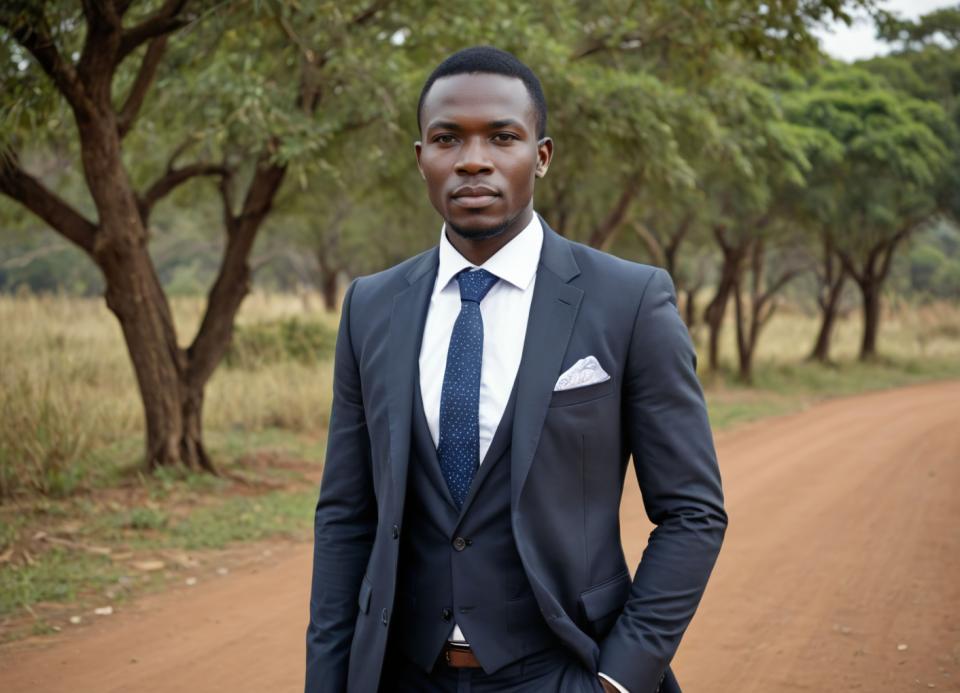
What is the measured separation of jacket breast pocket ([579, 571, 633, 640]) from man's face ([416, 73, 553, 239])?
83 centimetres

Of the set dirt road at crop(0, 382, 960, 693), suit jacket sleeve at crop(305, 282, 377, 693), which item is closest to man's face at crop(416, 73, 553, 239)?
suit jacket sleeve at crop(305, 282, 377, 693)

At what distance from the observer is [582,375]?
84.7 inches

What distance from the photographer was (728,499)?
29.9 ft

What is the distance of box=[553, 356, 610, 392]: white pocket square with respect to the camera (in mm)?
2141

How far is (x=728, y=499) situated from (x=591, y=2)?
714cm

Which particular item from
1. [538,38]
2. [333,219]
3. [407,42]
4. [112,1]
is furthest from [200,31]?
[333,219]

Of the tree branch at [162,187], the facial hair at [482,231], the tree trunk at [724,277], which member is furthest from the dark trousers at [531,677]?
the tree trunk at [724,277]

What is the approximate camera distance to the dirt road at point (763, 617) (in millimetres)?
4992

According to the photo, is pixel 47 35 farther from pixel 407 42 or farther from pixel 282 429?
pixel 282 429

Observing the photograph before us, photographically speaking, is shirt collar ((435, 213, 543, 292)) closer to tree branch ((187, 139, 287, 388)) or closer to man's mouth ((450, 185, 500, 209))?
man's mouth ((450, 185, 500, 209))

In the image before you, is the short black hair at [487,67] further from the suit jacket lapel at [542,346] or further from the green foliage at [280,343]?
the green foliage at [280,343]

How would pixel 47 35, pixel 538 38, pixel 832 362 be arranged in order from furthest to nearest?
pixel 832 362 → pixel 538 38 → pixel 47 35

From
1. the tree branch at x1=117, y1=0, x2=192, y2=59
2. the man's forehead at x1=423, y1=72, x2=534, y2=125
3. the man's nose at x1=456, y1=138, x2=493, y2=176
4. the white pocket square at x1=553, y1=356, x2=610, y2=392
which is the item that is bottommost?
the white pocket square at x1=553, y1=356, x2=610, y2=392

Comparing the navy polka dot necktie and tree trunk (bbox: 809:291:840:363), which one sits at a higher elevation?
the navy polka dot necktie
